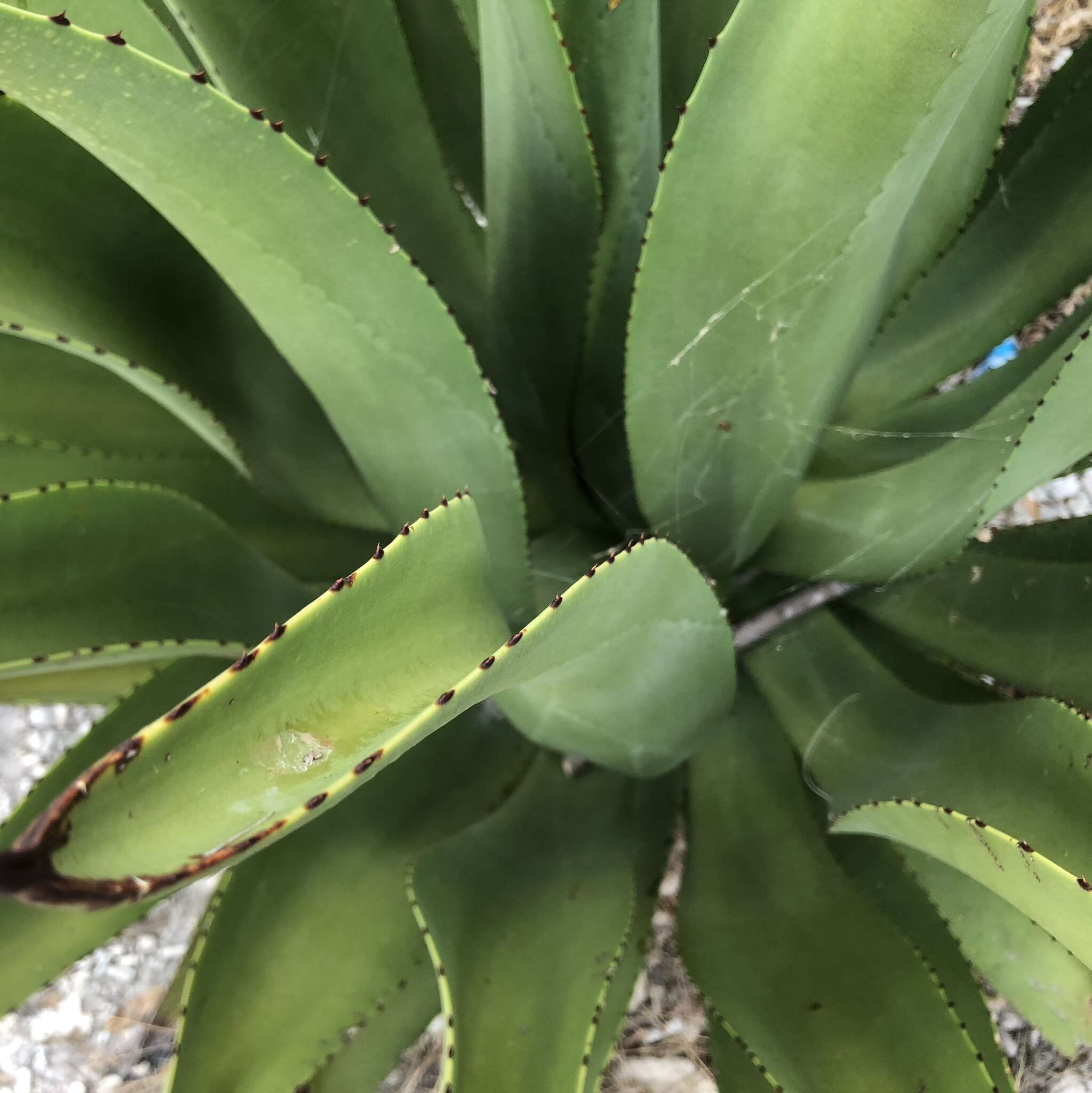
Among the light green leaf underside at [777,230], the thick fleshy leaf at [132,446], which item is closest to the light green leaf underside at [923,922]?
the light green leaf underside at [777,230]

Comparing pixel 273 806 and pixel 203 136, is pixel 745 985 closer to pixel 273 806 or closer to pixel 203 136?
pixel 273 806

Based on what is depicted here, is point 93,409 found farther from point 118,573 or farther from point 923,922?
point 923,922

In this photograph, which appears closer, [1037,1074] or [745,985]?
[745,985]

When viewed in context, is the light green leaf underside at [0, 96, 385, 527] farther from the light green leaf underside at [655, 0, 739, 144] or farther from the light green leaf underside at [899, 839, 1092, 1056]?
the light green leaf underside at [899, 839, 1092, 1056]

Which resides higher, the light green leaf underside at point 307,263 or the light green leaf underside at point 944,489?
the light green leaf underside at point 307,263

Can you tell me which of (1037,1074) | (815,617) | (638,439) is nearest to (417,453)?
(638,439)

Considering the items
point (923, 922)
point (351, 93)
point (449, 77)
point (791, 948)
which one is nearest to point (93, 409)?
point (351, 93)

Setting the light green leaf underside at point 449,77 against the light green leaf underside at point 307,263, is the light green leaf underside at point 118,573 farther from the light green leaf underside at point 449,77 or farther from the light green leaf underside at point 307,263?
the light green leaf underside at point 449,77
